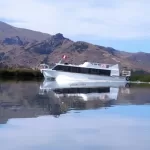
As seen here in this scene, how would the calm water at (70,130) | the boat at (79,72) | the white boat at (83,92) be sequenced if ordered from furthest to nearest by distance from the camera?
the boat at (79,72), the white boat at (83,92), the calm water at (70,130)

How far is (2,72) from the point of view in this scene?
3590 inches

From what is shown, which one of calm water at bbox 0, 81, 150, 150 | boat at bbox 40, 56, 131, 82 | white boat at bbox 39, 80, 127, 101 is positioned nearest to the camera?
calm water at bbox 0, 81, 150, 150

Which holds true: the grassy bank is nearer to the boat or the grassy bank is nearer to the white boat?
the boat

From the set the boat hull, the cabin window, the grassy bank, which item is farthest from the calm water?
the grassy bank

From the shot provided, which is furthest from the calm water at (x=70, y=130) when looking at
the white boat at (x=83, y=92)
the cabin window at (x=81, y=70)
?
the cabin window at (x=81, y=70)

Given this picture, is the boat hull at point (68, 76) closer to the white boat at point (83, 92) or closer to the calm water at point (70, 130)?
the white boat at point (83, 92)

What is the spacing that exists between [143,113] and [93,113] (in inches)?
118

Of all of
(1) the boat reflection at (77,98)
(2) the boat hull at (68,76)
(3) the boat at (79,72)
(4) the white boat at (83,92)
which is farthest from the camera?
(3) the boat at (79,72)

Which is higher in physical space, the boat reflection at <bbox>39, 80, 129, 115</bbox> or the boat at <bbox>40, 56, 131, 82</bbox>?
the boat at <bbox>40, 56, 131, 82</bbox>

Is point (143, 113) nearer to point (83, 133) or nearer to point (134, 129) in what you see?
point (134, 129)

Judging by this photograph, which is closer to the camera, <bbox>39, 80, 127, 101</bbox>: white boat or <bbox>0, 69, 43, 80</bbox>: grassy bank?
<bbox>39, 80, 127, 101</bbox>: white boat

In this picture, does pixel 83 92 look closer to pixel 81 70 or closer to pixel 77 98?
pixel 77 98

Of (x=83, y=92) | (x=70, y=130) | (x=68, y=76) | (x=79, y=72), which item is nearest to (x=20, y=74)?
(x=68, y=76)

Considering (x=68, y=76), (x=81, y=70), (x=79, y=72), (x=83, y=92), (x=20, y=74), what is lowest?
(x=83, y=92)
